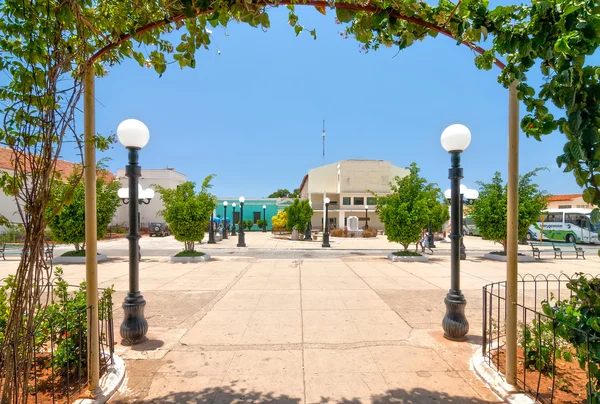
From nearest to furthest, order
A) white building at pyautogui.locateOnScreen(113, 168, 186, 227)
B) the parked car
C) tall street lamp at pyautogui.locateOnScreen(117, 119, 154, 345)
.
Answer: tall street lamp at pyautogui.locateOnScreen(117, 119, 154, 345)
the parked car
white building at pyautogui.locateOnScreen(113, 168, 186, 227)

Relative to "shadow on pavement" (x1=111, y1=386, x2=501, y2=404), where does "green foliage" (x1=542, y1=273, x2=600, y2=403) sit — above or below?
above

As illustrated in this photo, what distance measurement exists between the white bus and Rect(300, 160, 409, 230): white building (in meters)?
18.1

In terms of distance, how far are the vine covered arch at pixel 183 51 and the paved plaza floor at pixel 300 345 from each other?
5.36ft

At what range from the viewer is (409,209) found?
14.1m

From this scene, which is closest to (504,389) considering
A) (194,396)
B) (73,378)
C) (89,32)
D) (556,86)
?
(556,86)

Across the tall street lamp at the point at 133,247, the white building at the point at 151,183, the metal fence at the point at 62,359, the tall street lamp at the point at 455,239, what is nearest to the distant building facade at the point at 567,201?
the tall street lamp at the point at 455,239

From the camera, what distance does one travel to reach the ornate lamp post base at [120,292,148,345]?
14.3 feet

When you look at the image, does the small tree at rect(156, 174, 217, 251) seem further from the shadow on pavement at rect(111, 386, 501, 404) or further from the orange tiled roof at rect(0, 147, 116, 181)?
the shadow on pavement at rect(111, 386, 501, 404)

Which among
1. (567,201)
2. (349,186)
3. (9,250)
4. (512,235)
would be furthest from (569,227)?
(9,250)

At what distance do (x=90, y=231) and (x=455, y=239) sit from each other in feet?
14.2

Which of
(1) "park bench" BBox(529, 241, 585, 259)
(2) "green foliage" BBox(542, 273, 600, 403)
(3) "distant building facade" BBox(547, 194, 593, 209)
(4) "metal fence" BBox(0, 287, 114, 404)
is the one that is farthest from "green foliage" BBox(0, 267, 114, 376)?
(3) "distant building facade" BBox(547, 194, 593, 209)

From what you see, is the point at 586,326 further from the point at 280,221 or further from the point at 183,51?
the point at 280,221

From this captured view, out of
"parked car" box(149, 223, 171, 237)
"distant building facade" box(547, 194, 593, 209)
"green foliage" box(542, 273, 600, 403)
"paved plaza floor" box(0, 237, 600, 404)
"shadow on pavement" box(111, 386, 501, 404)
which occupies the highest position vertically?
"distant building facade" box(547, 194, 593, 209)

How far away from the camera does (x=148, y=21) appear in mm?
2703
